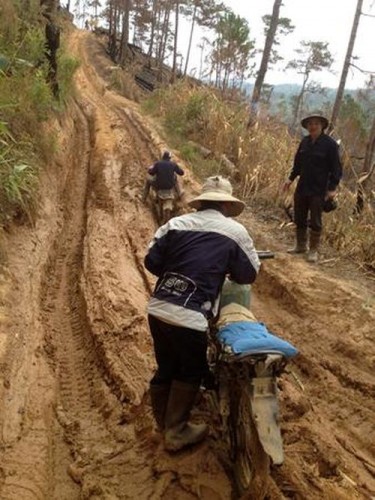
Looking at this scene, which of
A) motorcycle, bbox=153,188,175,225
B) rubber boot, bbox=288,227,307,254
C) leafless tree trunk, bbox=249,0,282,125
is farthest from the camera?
leafless tree trunk, bbox=249,0,282,125

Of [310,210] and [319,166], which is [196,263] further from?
[310,210]

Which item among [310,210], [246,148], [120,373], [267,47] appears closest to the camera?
[120,373]

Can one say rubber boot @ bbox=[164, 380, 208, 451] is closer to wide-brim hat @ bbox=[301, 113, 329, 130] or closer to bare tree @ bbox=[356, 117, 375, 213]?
wide-brim hat @ bbox=[301, 113, 329, 130]

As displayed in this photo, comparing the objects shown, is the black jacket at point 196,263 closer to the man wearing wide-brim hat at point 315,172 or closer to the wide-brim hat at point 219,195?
the wide-brim hat at point 219,195

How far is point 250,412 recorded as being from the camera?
2.79m

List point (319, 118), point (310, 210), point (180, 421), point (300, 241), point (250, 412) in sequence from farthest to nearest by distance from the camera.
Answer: point (300, 241)
point (310, 210)
point (319, 118)
point (180, 421)
point (250, 412)

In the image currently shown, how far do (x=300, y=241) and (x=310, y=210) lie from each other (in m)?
0.53

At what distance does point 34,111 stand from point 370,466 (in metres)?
7.08

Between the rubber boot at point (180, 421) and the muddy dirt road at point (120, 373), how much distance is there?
10cm

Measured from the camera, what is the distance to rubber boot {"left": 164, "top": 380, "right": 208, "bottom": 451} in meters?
3.31

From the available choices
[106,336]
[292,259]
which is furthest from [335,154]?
[106,336]

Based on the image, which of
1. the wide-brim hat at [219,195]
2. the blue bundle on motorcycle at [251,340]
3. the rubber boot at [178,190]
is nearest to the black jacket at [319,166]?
the rubber boot at [178,190]

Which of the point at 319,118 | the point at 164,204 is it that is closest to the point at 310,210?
the point at 319,118

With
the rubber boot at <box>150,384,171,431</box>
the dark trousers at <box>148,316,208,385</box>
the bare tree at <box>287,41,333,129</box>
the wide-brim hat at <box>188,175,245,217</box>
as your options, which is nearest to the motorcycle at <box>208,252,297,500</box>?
the dark trousers at <box>148,316,208,385</box>
